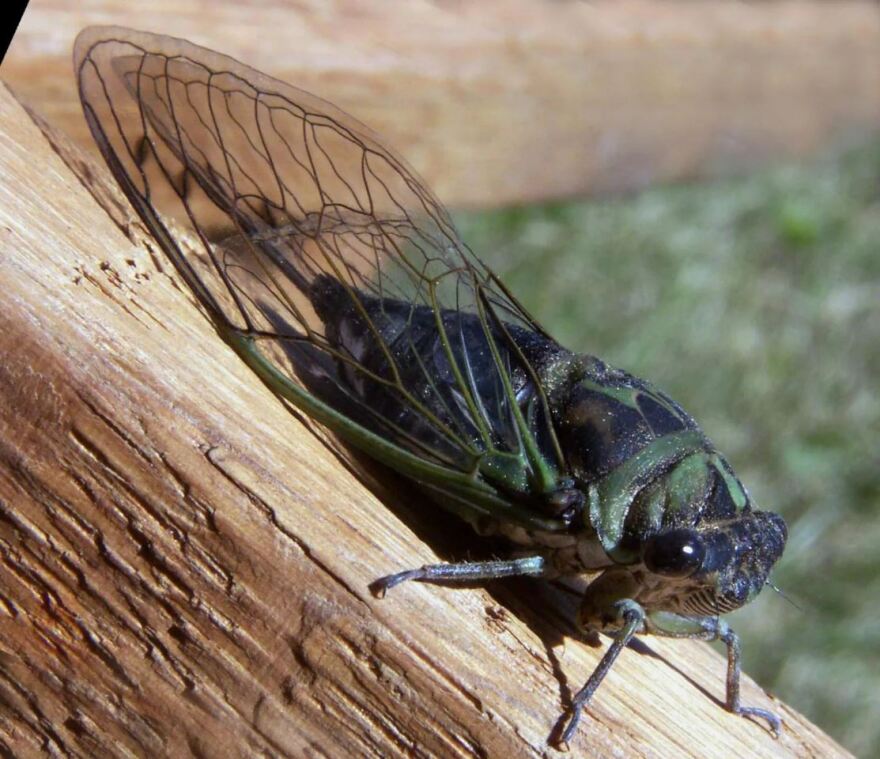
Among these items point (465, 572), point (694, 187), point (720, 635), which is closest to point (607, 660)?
point (465, 572)

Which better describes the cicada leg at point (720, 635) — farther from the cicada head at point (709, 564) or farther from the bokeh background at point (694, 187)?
the bokeh background at point (694, 187)

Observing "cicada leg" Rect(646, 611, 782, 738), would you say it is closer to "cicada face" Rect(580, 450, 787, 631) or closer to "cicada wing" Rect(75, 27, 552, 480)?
"cicada face" Rect(580, 450, 787, 631)

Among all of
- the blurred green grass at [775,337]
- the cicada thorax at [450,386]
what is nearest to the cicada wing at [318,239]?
the cicada thorax at [450,386]

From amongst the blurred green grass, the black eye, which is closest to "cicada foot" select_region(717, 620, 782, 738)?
the black eye

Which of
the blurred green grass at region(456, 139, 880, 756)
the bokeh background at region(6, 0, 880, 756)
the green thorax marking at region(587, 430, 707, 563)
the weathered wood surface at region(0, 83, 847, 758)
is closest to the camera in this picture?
the weathered wood surface at region(0, 83, 847, 758)

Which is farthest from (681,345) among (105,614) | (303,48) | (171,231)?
(105,614)

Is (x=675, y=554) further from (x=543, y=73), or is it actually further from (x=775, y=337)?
(x=775, y=337)
